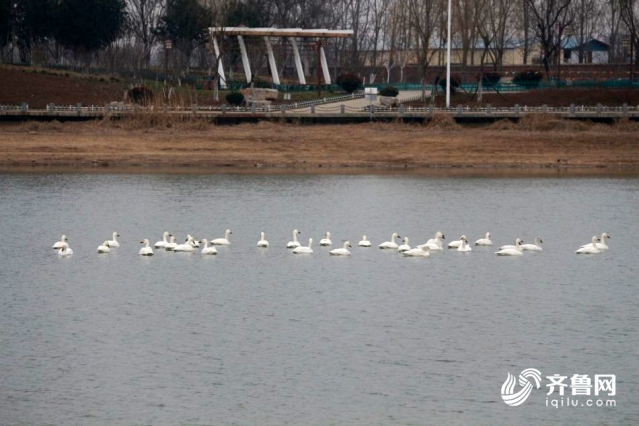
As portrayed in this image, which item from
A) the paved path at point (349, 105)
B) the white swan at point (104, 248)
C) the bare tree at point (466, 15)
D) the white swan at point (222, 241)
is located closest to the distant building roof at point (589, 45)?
the bare tree at point (466, 15)

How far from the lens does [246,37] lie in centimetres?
9306

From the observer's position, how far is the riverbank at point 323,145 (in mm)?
57406

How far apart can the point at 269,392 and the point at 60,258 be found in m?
14.1

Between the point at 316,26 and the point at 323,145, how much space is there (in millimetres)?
51371

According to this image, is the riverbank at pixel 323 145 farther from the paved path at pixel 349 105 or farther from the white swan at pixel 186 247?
the white swan at pixel 186 247

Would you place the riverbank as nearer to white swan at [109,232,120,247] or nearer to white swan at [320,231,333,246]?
white swan at [320,231,333,246]

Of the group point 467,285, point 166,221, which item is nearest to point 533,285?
point 467,285

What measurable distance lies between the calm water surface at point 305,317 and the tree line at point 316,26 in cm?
4284

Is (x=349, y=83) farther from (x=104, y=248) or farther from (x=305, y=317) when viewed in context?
(x=305, y=317)

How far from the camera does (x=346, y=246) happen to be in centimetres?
3366

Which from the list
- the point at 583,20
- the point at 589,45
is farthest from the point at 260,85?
the point at 589,45

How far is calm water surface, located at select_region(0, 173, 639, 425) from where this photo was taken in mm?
19516

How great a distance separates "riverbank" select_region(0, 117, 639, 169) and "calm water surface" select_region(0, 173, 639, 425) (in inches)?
522

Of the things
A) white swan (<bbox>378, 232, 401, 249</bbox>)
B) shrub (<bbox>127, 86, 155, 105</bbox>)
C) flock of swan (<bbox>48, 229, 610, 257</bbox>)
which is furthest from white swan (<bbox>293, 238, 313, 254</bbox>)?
shrub (<bbox>127, 86, 155, 105</bbox>)
